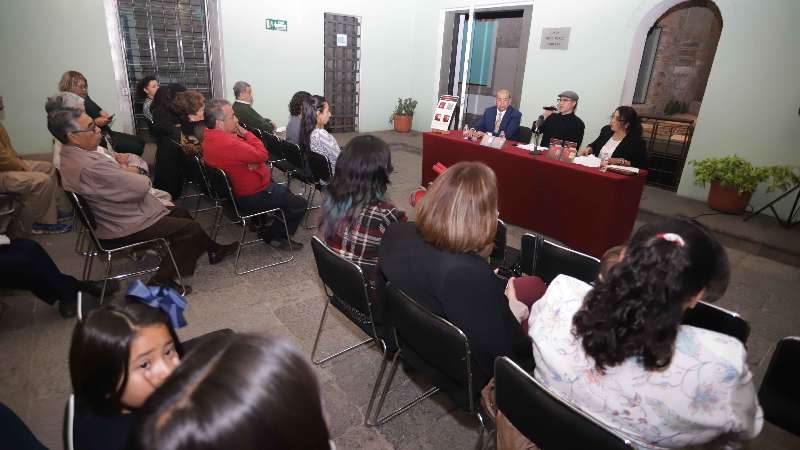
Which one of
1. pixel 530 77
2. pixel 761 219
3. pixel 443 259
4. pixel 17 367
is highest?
pixel 530 77

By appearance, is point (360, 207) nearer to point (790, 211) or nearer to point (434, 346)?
point (434, 346)

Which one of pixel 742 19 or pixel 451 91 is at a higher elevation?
pixel 742 19

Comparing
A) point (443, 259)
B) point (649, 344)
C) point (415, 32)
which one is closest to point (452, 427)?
point (443, 259)

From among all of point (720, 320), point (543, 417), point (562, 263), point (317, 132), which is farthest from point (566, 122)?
point (543, 417)

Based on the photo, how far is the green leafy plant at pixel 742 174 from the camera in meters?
4.33

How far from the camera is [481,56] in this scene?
25.0 feet

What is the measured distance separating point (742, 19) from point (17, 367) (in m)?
6.77

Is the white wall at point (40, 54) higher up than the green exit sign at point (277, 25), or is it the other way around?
the green exit sign at point (277, 25)

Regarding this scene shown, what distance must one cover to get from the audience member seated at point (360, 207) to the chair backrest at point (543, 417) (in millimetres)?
1034

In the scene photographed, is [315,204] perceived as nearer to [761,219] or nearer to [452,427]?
[452,427]

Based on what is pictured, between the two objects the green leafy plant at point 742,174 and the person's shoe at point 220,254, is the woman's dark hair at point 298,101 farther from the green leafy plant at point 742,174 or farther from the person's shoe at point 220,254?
the green leafy plant at point 742,174

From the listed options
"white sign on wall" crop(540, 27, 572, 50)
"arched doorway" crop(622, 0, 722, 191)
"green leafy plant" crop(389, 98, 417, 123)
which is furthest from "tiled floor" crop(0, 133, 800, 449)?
A: "green leafy plant" crop(389, 98, 417, 123)

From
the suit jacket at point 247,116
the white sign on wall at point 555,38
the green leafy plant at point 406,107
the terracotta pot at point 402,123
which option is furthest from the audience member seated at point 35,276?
the green leafy plant at point 406,107

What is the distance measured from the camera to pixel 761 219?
4.59m
